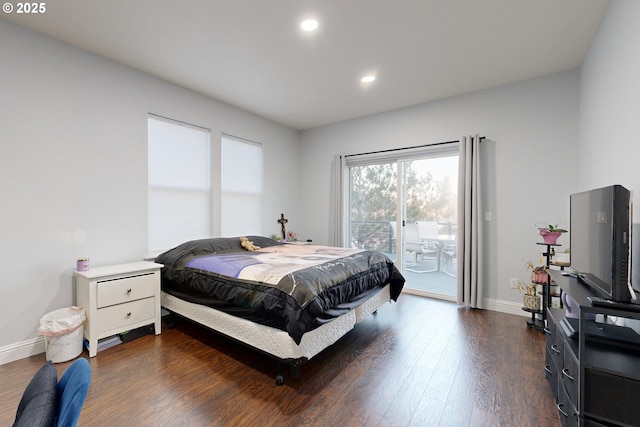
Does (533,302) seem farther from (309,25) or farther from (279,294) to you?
(309,25)

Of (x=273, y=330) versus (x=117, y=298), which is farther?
(x=117, y=298)

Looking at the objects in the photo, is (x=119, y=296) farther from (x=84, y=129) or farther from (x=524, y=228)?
(x=524, y=228)

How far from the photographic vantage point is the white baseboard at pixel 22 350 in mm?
2248

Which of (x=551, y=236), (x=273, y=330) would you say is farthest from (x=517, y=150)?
(x=273, y=330)

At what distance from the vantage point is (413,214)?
422cm

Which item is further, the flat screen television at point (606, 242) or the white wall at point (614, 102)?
the white wall at point (614, 102)

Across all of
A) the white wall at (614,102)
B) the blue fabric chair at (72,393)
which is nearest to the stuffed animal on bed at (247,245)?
the blue fabric chair at (72,393)

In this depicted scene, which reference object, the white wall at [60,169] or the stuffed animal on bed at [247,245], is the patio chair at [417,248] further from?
the white wall at [60,169]

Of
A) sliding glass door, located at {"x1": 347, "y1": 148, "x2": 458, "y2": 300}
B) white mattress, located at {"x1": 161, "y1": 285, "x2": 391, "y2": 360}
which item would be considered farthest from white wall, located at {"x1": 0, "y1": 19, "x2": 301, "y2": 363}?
sliding glass door, located at {"x1": 347, "y1": 148, "x2": 458, "y2": 300}

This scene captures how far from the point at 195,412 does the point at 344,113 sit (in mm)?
4074

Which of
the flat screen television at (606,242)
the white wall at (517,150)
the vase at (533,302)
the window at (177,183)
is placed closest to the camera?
the flat screen television at (606,242)

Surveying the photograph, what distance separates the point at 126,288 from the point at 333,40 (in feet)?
9.73

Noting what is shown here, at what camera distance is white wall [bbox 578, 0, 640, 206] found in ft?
5.71

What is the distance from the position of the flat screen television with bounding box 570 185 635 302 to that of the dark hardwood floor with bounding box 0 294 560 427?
89 centimetres
